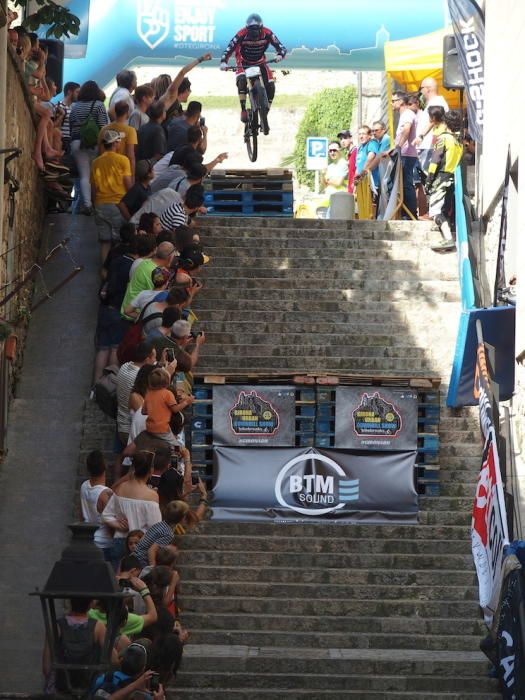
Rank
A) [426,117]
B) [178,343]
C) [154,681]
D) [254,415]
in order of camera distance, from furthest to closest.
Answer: [426,117] → [254,415] → [178,343] → [154,681]

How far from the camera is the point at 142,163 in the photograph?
17125mm

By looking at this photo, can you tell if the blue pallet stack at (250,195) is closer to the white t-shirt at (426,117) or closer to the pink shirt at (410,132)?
the pink shirt at (410,132)

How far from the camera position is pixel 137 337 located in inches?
573

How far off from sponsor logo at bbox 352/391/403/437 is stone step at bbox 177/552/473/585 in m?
1.38

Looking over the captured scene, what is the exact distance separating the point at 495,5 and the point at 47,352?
21.2 feet

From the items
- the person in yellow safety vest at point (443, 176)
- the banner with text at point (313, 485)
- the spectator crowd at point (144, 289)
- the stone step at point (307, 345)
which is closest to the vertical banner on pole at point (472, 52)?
the person in yellow safety vest at point (443, 176)

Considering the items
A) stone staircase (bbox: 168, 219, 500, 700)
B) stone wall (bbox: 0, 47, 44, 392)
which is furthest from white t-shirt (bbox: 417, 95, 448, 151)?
stone wall (bbox: 0, 47, 44, 392)

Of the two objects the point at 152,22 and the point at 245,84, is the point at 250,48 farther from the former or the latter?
the point at 152,22

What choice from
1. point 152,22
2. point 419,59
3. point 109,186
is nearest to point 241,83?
point 419,59

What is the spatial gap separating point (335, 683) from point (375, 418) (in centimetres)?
320

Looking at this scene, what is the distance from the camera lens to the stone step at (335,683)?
12492mm

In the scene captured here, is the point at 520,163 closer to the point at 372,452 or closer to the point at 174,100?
the point at 372,452

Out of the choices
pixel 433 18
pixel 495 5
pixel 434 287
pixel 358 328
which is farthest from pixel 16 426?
pixel 433 18

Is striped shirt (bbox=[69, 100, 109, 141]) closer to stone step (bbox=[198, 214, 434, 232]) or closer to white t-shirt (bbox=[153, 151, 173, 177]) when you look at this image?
white t-shirt (bbox=[153, 151, 173, 177])
